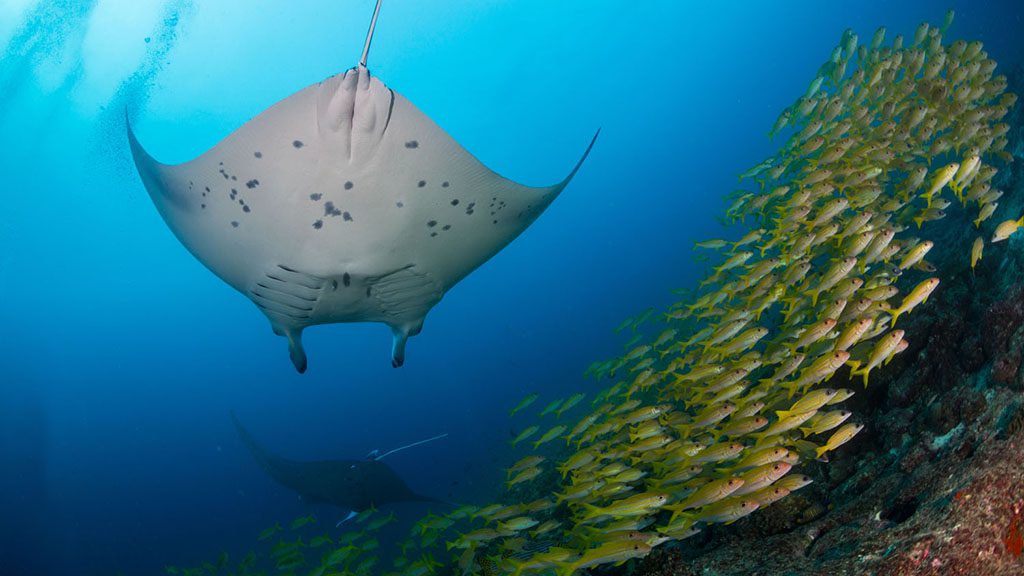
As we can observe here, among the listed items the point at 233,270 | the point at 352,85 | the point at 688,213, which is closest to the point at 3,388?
the point at 233,270

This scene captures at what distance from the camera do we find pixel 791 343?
4.07 metres

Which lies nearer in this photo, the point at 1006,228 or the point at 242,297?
the point at 1006,228

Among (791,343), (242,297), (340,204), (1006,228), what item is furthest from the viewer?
(242,297)

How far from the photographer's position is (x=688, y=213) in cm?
6656

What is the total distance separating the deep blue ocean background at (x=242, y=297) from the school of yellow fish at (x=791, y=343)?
1015cm

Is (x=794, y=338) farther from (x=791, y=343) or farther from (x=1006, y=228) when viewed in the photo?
(x=1006, y=228)

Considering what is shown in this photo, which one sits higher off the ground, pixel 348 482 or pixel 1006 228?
pixel 348 482

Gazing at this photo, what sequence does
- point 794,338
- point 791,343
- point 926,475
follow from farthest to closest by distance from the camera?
point 794,338
point 791,343
point 926,475

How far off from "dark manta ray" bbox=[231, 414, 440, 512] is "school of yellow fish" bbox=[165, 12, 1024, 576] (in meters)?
2.26

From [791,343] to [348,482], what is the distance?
7725mm

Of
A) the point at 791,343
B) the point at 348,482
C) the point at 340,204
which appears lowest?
the point at 791,343

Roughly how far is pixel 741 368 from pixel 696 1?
3435cm

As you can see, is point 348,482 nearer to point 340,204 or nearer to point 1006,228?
point 340,204

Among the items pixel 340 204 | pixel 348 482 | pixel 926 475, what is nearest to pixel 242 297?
pixel 348 482
